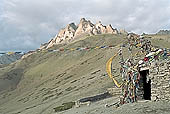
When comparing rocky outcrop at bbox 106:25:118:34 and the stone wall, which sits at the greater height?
rocky outcrop at bbox 106:25:118:34

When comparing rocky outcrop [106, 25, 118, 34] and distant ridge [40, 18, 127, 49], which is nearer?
rocky outcrop [106, 25, 118, 34]

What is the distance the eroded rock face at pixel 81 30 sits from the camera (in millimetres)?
Result: 123562

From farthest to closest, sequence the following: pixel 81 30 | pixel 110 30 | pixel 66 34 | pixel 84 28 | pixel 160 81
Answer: pixel 66 34 < pixel 84 28 < pixel 81 30 < pixel 110 30 < pixel 160 81

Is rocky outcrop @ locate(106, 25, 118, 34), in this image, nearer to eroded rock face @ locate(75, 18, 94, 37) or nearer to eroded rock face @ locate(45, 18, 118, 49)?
eroded rock face @ locate(45, 18, 118, 49)

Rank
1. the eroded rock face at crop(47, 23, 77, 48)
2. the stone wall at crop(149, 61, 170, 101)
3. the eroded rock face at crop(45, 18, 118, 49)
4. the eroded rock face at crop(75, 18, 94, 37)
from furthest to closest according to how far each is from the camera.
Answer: the eroded rock face at crop(47, 23, 77, 48), the eroded rock face at crop(75, 18, 94, 37), the eroded rock face at crop(45, 18, 118, 49), the stone wall at crop(149, 61, 170, 101)

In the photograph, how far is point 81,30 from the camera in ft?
433

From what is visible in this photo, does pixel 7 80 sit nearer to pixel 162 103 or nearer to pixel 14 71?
pixel 14 71

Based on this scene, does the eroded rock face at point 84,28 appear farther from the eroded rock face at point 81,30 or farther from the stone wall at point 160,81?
the stone wall at point 160,81

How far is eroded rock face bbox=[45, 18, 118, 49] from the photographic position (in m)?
124

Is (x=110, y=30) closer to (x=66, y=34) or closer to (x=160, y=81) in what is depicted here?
(x=66, y=34)

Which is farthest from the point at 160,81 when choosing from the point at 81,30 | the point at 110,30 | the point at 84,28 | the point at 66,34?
the point at 66,34

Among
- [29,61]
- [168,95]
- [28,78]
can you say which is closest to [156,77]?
[168,95]

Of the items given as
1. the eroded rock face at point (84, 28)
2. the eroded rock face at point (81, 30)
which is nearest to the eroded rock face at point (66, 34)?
the eroded rock face at point (81, 30)

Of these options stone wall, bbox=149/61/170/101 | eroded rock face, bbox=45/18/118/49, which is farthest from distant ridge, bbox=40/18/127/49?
stone wall, bbox=149/61/170/101
